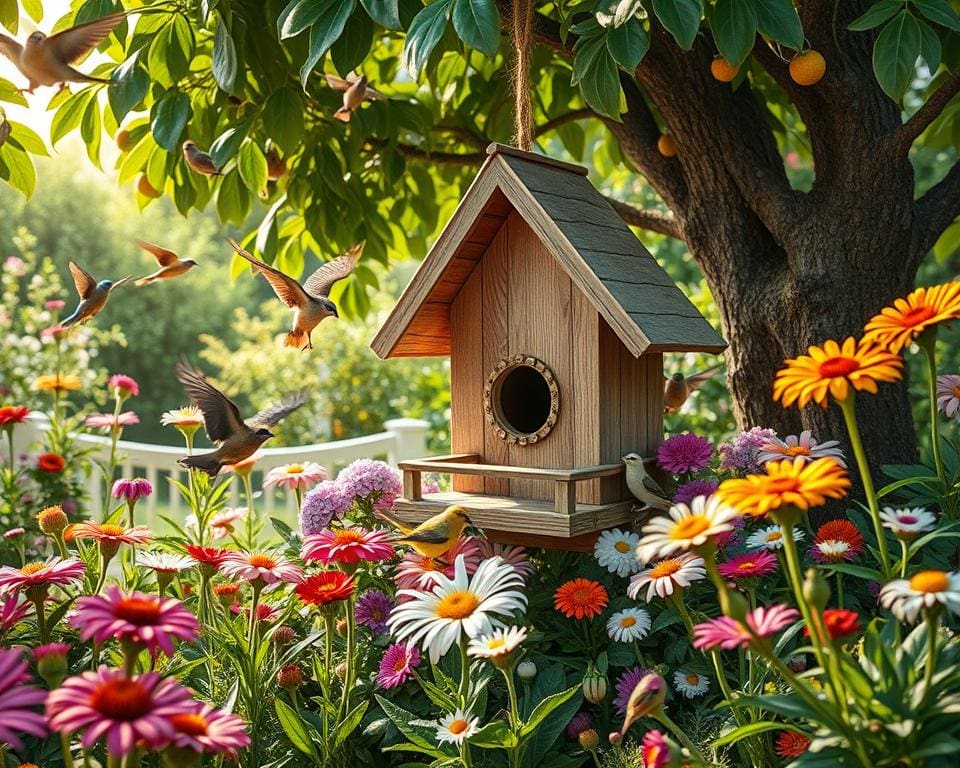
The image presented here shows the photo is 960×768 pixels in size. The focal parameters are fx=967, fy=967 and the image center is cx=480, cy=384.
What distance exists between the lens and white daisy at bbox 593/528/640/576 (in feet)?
6.47

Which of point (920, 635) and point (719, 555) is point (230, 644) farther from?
point (920, 635)

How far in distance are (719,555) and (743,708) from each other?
1.41 feet

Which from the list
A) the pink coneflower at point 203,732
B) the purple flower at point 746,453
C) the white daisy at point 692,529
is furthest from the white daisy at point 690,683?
the pink coneflower at point 203,732

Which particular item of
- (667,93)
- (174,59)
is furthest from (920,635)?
(174,59)

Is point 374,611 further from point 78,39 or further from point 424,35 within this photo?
point 78,39

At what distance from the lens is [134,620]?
1169 millimetres

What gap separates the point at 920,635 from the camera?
53.8 inches

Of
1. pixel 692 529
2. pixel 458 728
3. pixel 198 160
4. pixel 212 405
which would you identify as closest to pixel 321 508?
pixel 212 405

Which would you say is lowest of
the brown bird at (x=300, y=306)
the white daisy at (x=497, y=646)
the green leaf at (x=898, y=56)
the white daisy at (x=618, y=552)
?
the white daisy at (x=497, y=646)

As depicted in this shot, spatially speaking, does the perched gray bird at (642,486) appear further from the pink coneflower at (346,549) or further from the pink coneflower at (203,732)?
the pink coneflower at (203,732)

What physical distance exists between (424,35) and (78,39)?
75 centimetres

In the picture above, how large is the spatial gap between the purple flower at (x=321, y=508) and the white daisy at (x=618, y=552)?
0.63 meters

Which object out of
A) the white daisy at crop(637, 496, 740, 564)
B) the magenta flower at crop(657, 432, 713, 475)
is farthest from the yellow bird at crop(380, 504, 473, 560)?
the white daisy at crop(637, 496, 740, 564)

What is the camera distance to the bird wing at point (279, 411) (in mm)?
2234
